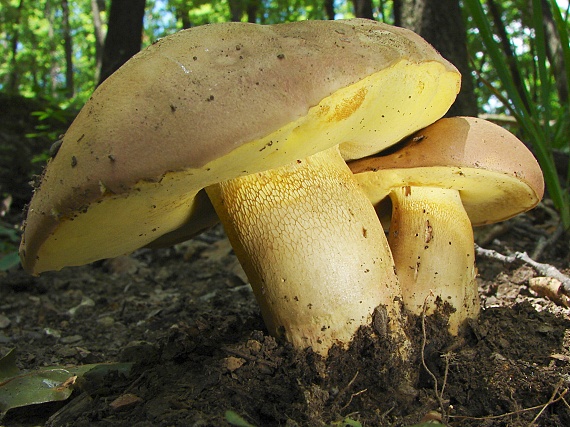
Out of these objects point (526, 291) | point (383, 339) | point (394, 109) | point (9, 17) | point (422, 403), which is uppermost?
point (9, 17)

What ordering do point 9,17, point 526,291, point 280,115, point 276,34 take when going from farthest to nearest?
1. point 9,17
2. point 526,291
3. point 276,34
4. point 280,115

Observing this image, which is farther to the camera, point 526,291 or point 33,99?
point 33,99

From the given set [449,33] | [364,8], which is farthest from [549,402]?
[364,8]

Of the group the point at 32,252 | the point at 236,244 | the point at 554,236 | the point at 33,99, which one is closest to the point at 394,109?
the point at 236,244

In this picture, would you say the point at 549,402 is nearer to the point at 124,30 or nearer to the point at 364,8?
the point at 124,30

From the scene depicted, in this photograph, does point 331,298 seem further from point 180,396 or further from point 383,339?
point 180,396

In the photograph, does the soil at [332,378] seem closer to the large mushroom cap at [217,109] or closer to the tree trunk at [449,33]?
the large mushroom cap at [217,109]

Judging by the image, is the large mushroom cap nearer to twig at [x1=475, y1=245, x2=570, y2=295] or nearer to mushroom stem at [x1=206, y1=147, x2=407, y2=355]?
mushroom stem at [x1=206, y1=147, x2=407, y2=355]
